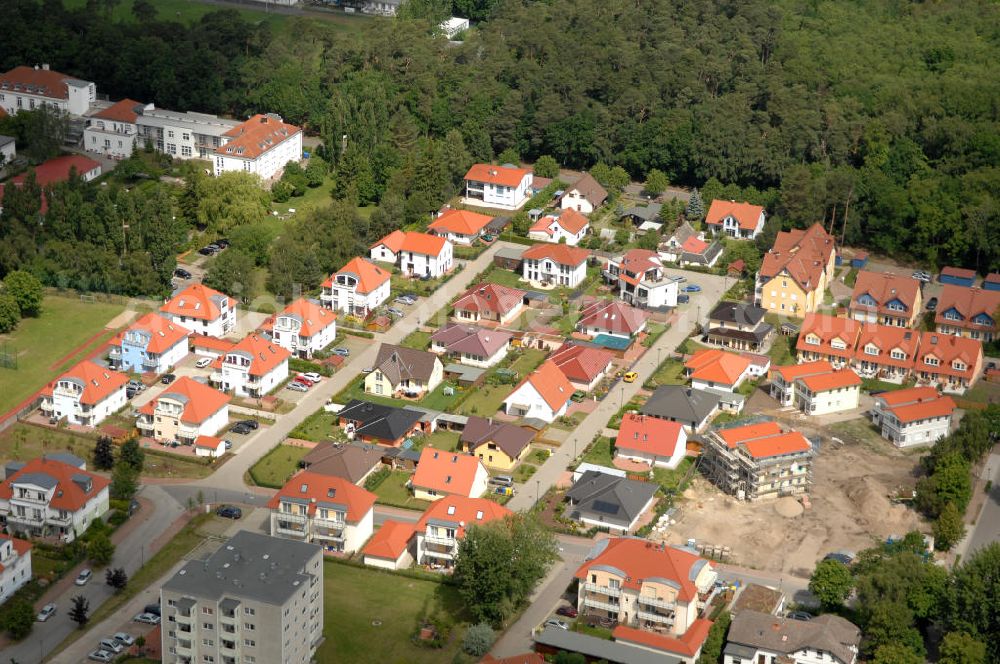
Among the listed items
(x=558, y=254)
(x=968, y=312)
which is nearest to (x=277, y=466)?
(x=558, y=254)

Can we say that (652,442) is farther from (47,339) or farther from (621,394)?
(47,339)

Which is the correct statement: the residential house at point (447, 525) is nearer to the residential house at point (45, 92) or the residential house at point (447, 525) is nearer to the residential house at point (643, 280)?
the residential house at point (643, 280)

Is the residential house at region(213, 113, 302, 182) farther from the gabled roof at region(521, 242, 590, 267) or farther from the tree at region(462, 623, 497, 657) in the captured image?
the tree at region(462, 623, 497, 657)

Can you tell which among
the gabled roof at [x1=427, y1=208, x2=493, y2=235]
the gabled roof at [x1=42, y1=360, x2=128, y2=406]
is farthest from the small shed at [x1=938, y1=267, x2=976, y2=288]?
the gabled roof at [x1=42, y1=360, x2=128, y2=406]

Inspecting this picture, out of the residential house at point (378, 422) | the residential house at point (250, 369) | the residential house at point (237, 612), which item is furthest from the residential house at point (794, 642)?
the residential house at point (250, 369)

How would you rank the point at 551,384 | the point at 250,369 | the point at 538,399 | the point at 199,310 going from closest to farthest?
the point at 538,399 → the point at 551,384 → the point at 250,369 → the point at 199,310

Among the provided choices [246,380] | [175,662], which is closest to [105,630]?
[175,662]
